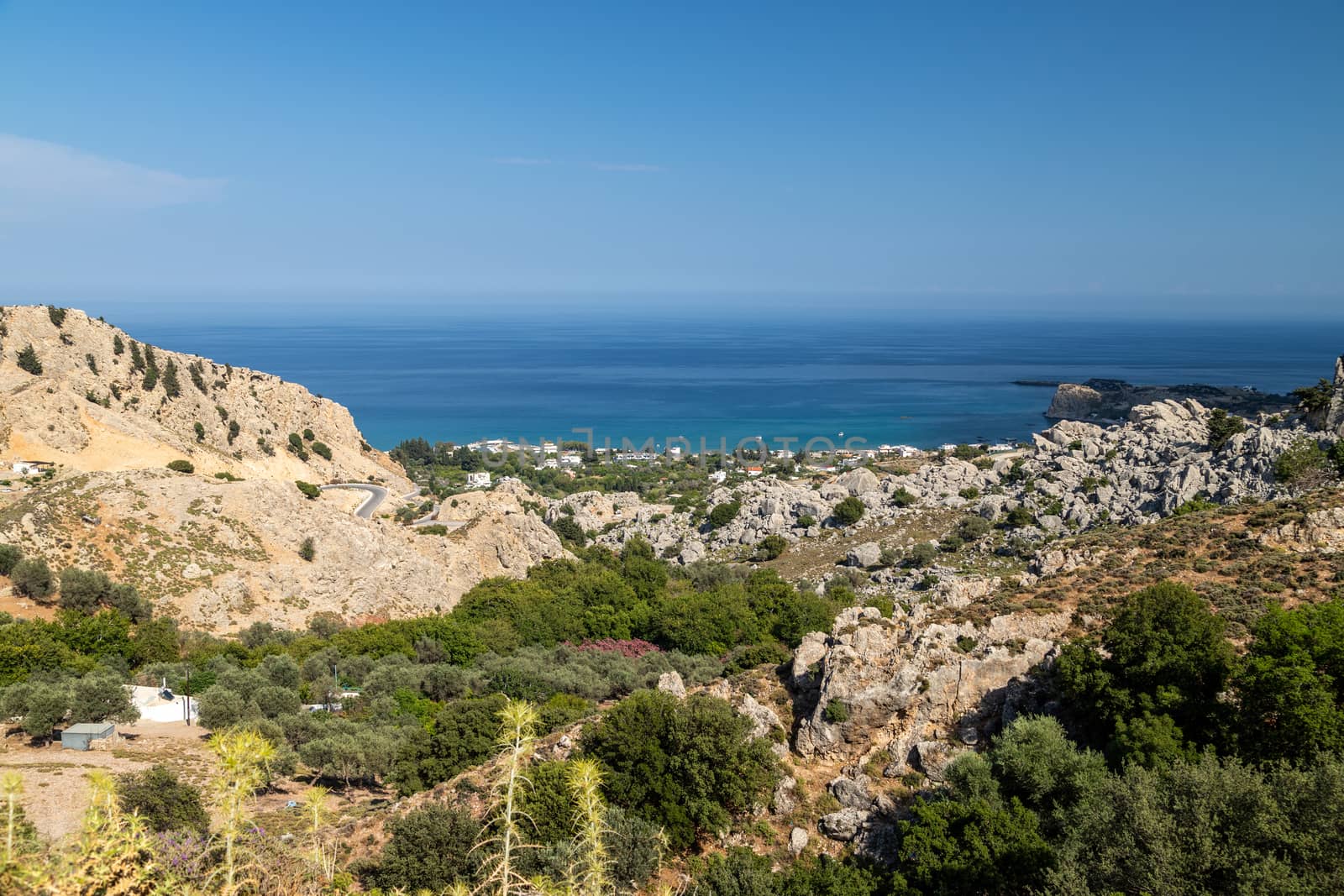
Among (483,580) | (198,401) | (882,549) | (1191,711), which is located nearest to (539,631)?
(483,580)

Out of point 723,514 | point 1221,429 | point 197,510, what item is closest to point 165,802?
point 197,510

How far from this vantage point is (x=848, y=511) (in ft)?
Answer: 153

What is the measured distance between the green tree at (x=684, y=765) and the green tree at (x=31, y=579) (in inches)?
1037

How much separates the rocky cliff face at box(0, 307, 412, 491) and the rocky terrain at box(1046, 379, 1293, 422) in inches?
3521

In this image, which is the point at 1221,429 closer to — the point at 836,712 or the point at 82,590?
the point at 836,712

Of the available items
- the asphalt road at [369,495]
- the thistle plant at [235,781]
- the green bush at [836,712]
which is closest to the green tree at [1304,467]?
the green bush at [836,712]

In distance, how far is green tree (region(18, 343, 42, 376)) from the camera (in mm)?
51031

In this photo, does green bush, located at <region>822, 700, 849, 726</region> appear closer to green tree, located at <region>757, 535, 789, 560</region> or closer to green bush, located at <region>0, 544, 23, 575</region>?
green tree, located at <region>757, 535, 789, 560</region>

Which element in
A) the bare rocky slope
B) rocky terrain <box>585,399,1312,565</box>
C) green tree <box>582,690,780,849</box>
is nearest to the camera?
green tree <box>582,690,780,849</box>

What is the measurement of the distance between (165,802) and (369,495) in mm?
46281

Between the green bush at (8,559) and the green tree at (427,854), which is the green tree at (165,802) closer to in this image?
the green tree at (427,854)

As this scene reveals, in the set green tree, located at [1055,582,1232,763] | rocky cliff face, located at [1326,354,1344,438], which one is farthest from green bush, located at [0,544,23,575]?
rocky cliff face, located at [1326,354,1344,438]

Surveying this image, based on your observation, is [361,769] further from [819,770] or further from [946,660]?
[946,660]

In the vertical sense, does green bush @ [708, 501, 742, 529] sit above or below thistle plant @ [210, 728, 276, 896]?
below
